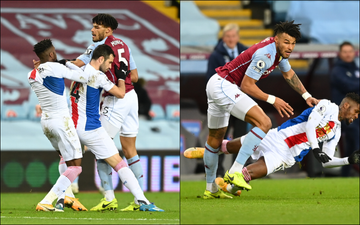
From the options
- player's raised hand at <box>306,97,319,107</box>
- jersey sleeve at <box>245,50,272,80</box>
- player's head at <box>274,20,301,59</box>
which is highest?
player's head at <box>274,20,301,59</box>

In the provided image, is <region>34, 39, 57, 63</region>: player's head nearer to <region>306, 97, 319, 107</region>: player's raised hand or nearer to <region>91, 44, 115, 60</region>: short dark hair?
<region>91, 44, 115, 60</region>: short dark hair

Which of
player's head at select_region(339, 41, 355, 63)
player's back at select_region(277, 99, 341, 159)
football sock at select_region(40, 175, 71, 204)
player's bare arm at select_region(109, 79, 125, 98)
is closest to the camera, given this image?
football sock at select_region(40, 175, 71, 204)

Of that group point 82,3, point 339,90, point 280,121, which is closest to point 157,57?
point 82,3

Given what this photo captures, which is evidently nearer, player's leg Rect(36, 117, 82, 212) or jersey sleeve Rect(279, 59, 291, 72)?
player's leg Rect(36, 117, 82, 212)

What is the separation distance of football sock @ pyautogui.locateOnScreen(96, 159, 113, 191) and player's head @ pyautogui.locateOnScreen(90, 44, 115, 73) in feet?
3.11

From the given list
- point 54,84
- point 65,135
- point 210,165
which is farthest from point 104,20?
point 210,165

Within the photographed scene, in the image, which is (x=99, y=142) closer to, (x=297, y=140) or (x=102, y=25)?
(x=102, y=25)

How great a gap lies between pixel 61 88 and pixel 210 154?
170 centimetres

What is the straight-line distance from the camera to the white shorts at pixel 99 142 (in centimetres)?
504

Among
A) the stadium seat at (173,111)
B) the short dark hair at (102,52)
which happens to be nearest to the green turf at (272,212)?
the short dark hair at (102,52)

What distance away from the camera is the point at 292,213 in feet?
13.1

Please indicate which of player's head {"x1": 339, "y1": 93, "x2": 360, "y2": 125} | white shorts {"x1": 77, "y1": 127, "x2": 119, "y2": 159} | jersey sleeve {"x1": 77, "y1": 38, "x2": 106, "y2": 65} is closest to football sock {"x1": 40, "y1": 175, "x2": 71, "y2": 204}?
white shorts {"x1": 77, "y1": 127, "x2": 119, "y2": 159}

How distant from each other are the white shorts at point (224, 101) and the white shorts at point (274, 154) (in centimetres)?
53

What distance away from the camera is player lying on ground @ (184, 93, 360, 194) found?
551 centimetres
